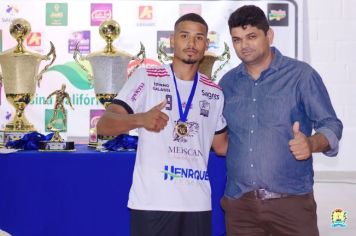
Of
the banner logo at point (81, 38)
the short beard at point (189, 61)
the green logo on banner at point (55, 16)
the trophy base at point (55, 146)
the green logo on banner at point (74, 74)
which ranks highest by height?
the green logo on banner at point (55, 16)

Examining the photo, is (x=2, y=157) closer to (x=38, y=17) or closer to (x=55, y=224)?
(x=55, y=224)

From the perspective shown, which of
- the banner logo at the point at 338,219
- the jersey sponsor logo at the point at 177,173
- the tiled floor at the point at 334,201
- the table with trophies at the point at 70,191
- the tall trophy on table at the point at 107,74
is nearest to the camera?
the jersey sponsor logo at the point at 177,173

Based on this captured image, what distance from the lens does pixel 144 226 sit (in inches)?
66.4

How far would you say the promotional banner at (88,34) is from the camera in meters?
3.94

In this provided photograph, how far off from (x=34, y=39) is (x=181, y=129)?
2.60 m

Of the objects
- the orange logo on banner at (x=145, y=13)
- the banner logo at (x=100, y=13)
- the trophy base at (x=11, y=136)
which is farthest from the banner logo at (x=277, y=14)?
the trophy base at (x=11, y=136)

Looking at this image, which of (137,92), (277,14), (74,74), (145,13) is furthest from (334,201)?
(137,92)

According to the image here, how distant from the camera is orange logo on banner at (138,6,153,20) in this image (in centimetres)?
405

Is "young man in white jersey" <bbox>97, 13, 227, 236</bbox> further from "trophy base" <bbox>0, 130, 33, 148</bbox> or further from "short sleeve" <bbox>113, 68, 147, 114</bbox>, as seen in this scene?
"trophy base" <bbox>0, 130, 33, 148</bbox>

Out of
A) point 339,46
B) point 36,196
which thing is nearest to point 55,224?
point 36,196

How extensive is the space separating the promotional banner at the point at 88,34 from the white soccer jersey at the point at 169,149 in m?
2.14

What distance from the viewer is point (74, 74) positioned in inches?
156

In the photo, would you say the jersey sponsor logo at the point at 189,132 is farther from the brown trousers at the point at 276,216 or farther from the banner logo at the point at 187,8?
the banner logo at the point at 187,8

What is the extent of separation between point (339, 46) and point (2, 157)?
3433 mm
